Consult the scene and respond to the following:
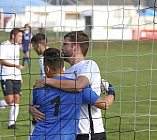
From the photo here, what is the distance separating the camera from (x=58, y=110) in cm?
363

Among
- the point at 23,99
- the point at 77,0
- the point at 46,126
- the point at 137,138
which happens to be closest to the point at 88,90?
the point at 46,126

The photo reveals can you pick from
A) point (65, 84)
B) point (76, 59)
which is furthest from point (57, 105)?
point (76, 59)

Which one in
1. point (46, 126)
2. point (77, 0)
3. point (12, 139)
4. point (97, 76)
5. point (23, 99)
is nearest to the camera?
point (46, 126)

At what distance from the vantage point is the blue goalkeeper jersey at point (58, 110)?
3617 millimetres

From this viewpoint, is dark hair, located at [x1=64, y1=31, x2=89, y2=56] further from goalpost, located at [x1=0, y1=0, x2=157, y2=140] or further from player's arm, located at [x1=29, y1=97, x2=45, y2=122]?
player's arm, located at [x1=29, y1=97, x2=45, y2=122]

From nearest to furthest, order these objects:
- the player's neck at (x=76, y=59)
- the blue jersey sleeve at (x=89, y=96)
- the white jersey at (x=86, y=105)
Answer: the blue jersey sleeve at (x=89, y=96), the white jersey at (x=86, y=105), the player's neck at (x=76, y=59)

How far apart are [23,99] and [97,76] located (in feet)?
22.9

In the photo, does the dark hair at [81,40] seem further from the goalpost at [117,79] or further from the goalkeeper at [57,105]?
the goalkeeper at [57,105]

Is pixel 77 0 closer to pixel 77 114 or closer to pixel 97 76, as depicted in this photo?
pixel 97 76

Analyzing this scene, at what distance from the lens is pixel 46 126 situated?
3.63 meters

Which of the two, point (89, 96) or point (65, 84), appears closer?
point (65, 84)

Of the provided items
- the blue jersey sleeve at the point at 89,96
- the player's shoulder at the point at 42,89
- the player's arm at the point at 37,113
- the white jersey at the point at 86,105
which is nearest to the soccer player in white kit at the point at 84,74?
the white jersey at the point at 86,105

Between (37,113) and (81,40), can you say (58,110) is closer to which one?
(37,113)

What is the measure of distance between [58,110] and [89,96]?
0.31 m
